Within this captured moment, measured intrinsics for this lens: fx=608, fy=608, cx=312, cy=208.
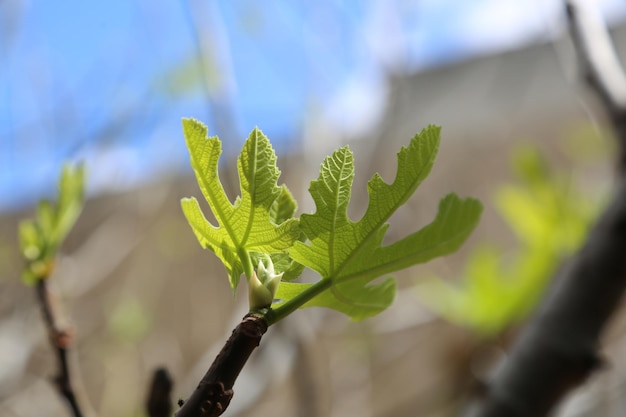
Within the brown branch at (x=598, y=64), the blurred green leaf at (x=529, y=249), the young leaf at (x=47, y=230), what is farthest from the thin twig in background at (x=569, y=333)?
the young leaf at (x=47, y=230)

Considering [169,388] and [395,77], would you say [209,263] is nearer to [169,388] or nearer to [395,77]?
[395,77]

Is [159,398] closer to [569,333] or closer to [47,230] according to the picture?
[47,230]

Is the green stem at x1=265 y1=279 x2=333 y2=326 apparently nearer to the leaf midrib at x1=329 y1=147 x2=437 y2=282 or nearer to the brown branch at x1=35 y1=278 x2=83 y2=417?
the leaf midrib at x1=329 y1=147 x2=437 y2=282

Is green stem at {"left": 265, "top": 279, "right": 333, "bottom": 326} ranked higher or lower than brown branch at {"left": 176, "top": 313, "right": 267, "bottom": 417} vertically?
higher

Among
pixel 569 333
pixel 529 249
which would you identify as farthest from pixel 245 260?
pixel 529 249

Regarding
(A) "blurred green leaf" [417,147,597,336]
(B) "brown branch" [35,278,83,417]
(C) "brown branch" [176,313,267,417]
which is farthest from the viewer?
(A) "blurred green leaf" [417,147,597,336]

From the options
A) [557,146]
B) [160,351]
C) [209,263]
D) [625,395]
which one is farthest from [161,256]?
[625,395]

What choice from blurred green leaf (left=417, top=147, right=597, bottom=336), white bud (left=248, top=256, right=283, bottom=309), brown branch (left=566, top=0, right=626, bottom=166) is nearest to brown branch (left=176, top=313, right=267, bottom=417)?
white bud (left=248, top=256, right=283, bottom=309)
